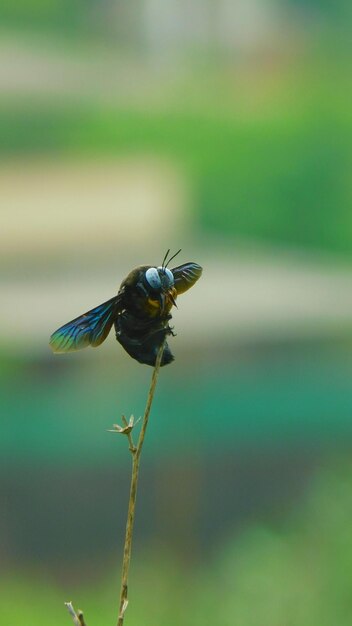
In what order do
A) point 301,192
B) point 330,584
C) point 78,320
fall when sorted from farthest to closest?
point 301,192 → point 330,584 → point 78,320

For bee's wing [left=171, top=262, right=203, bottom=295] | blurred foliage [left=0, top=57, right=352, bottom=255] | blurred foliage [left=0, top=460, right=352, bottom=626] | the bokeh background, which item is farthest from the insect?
blurred foliage [left=0, top=57, right=352, bottom=255]

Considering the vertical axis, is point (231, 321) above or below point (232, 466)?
above

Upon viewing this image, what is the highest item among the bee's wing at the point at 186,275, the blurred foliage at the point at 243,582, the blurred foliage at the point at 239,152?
the blurred foliage at the point at 239,152

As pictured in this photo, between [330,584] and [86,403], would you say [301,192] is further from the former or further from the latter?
[330,584]

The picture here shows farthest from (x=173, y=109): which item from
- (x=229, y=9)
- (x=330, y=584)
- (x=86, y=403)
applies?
(x=330, y=584)

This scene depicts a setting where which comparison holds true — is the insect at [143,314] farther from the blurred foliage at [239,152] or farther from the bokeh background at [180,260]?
the blurred foliage at [239,152]

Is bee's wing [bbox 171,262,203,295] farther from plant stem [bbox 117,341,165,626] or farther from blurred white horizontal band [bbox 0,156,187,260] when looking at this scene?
blurred white horizontal band [bbox 0,156,187,260]

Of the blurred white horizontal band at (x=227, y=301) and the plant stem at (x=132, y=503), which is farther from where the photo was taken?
the blurred white horizontal band at (x=227, y=301)

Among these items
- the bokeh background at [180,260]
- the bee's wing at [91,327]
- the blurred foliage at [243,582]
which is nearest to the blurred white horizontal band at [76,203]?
the bokeh background at [180,260]
